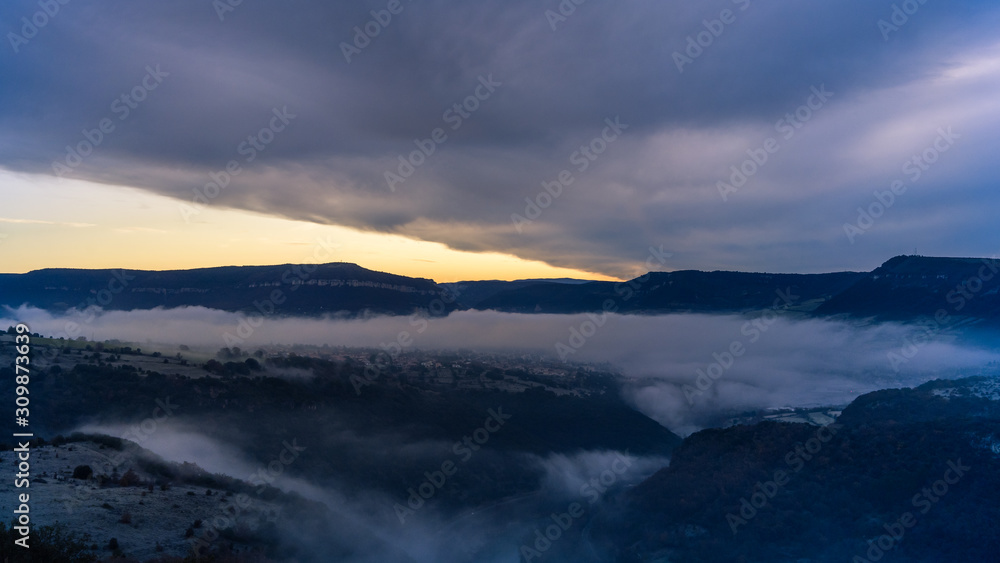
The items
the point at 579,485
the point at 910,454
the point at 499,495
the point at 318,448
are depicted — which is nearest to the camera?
the point at 910,454

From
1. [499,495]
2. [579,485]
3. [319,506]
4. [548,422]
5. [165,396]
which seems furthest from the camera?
[548,422]

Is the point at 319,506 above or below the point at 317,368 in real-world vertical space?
below

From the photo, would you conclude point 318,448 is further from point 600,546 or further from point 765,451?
point 765,451

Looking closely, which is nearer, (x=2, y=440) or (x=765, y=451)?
(x=2, y=440)

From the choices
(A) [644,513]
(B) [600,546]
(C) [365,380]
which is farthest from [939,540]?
(C) [365,380]

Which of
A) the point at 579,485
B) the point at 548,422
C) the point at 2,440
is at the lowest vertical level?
the point at 579,485

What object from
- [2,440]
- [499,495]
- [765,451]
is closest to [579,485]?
[499,495]

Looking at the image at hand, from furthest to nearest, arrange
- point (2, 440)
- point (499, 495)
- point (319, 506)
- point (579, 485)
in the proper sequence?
point (579, 485)
point (499, 495)
point (319, 506)
point (2, 440)

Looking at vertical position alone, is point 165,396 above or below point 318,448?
above

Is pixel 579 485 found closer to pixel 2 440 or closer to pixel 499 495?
pixel 499 495
